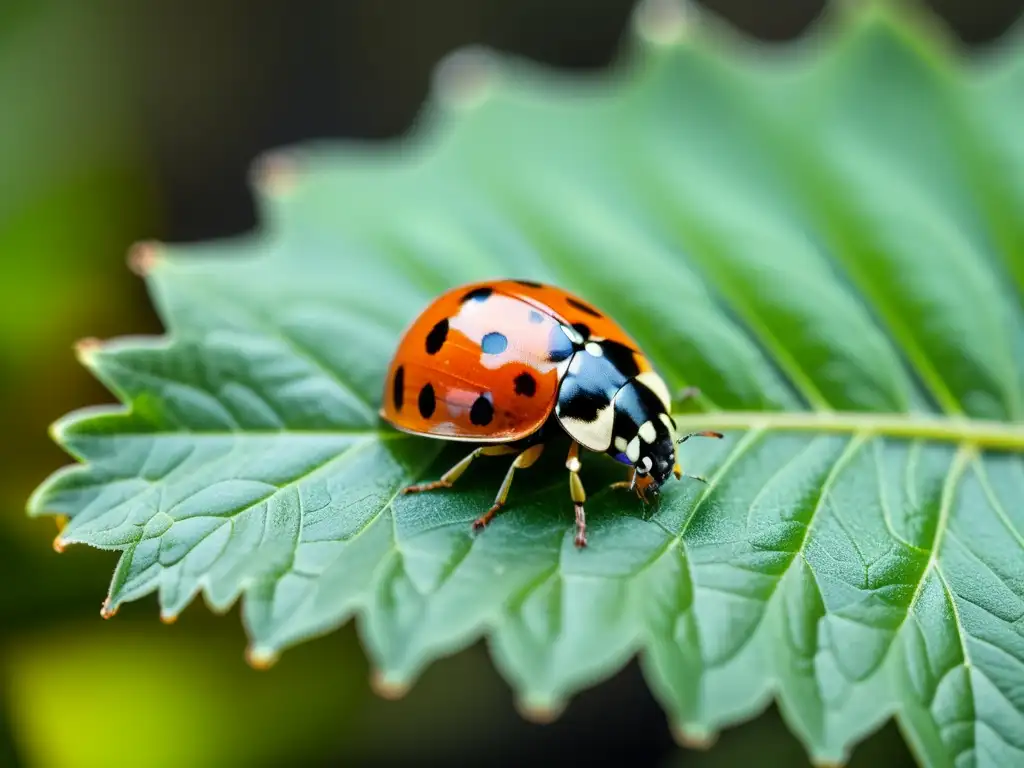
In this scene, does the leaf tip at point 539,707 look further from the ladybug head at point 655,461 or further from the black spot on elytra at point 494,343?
the black spot on elytra at point 494,343

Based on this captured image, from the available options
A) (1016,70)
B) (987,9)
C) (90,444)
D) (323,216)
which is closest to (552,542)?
(90,444)

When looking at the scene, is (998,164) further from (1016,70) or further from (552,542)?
(552,542)

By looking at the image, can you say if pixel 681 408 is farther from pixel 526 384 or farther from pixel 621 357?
pixel 526 384

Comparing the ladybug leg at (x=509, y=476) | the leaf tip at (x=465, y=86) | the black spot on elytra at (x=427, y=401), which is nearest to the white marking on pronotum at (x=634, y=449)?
the ladybug leg at (x=509, y=476)

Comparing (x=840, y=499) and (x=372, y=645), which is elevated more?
(x=372, y=645)

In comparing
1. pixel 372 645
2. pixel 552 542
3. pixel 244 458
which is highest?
pixel 244 458
